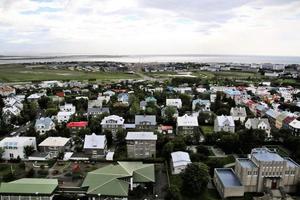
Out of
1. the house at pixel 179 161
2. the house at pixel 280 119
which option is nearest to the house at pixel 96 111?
the house at pixel 179 161

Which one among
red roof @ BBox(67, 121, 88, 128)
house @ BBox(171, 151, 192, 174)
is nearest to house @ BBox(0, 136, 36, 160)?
red roof @ BBox(67, 121, 88, 128)

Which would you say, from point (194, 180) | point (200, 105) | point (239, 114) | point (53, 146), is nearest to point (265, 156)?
point (194, 180)

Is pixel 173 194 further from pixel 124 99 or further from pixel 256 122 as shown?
pixel 124 99

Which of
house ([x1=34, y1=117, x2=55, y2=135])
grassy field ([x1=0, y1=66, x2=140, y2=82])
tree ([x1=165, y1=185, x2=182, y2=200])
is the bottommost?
tree ([x1=165, y1=185, x2=182, y2=200])

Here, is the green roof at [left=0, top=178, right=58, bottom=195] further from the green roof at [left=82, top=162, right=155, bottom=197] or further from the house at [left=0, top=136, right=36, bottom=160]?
the house at [left=0, top=136, right=36, bottom=160]

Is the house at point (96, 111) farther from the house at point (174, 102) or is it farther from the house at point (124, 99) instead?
the house at point (174, 102)

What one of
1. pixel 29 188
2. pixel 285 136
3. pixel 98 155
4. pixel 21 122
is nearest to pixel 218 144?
pixel 285 136
